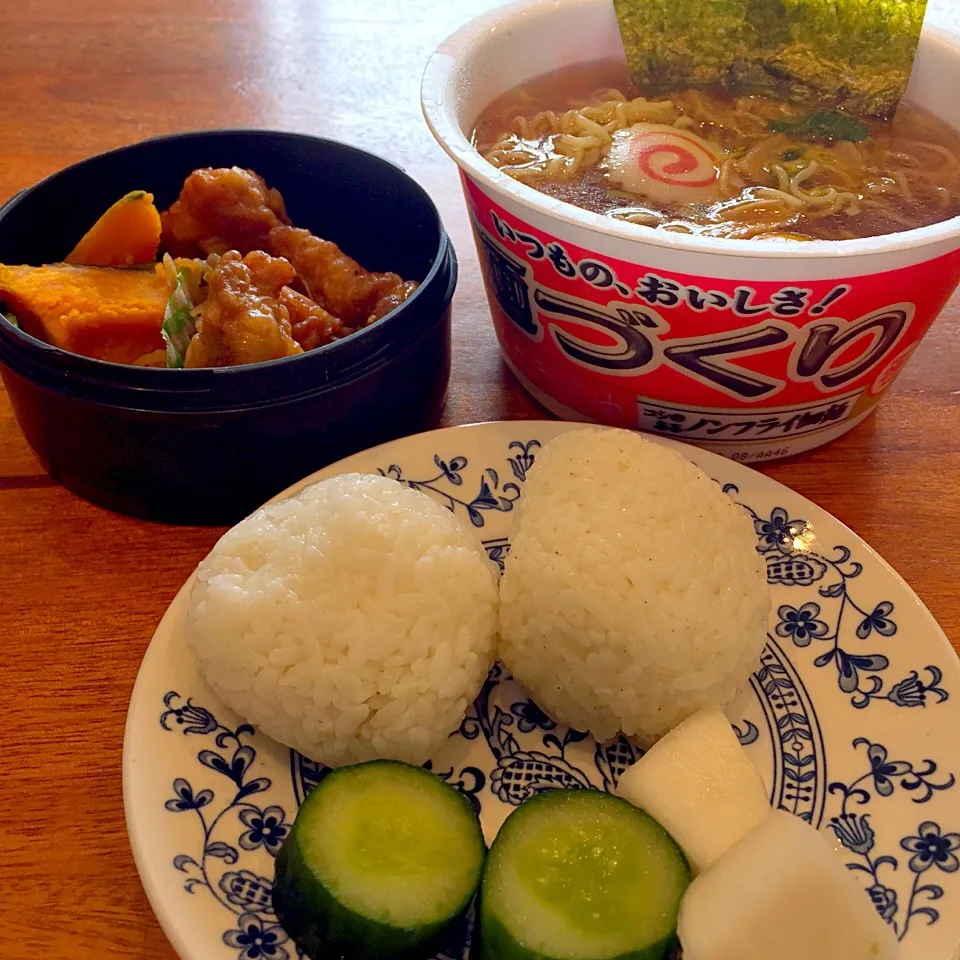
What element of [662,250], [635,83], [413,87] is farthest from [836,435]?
[413,87]

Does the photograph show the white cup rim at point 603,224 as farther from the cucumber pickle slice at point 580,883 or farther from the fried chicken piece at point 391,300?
the cucumber pickle slice at point 580,883

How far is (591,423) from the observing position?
1530 millimetres

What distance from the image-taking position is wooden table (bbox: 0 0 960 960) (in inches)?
42.2

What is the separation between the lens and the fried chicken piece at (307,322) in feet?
4.80

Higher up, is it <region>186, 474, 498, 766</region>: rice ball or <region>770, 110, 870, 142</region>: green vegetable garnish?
<region>770, 110, 870, 142</region>: green vegetable garnish

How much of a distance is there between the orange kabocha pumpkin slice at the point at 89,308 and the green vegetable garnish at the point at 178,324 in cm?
4

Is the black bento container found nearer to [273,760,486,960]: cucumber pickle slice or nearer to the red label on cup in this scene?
the red label on cup

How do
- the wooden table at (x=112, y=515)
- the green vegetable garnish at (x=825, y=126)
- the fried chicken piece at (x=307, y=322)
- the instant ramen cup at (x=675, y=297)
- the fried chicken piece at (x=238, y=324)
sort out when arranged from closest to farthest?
the wooden table at (x=112, y=515) → the instant ramen cup at (x=675, y=297) → the fried chicken piece at (x=238, y=324) → the fried chicken piece at (x=307, y=322) → the green vegetable garnish at (x=825, y=126)

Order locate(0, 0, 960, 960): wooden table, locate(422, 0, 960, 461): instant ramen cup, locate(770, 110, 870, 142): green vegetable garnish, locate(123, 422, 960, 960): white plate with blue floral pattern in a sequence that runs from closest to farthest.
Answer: locate(123, 422, 960, 960): white plate with blue floral pattern, locate(0, 0, 960, 960): wooden table, locate(422, 0, 960, 461): instant ramen cup, locate(770, 110, 870, 142): green vegetable garnish

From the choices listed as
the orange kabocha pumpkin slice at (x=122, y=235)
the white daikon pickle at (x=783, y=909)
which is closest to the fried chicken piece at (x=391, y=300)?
the orange kabocha pumpkin slice at (x=122, y=235)

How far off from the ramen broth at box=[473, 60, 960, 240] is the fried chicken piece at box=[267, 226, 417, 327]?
269 mm

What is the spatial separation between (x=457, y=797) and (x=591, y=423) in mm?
715

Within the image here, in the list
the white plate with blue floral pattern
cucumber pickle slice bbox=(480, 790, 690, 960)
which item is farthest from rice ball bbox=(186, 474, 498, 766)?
cucumber pickle slice bbox=(480, 790, 690, 960)

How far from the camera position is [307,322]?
1467 millimetres
